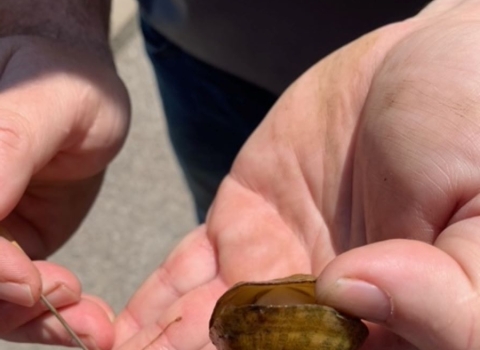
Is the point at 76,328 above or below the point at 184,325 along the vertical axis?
below

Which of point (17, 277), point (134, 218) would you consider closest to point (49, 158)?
point (17, 277)

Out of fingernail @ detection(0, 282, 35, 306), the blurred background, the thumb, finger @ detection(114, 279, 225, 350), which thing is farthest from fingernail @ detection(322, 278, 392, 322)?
the blurred background

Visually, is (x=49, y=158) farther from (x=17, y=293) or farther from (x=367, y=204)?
(x=367, y=204)

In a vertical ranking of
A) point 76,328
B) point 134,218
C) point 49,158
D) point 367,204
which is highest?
point 367,204

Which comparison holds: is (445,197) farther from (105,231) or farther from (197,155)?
(105,231)

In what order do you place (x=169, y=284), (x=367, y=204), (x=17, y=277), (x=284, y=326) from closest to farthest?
(x=284, y=326) < (x=367, y=204) < (x=17, y=277) < (x=169, y=284)

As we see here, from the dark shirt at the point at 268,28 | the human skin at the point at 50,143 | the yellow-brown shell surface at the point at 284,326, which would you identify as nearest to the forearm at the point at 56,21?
the human skin at the point at 50,143
